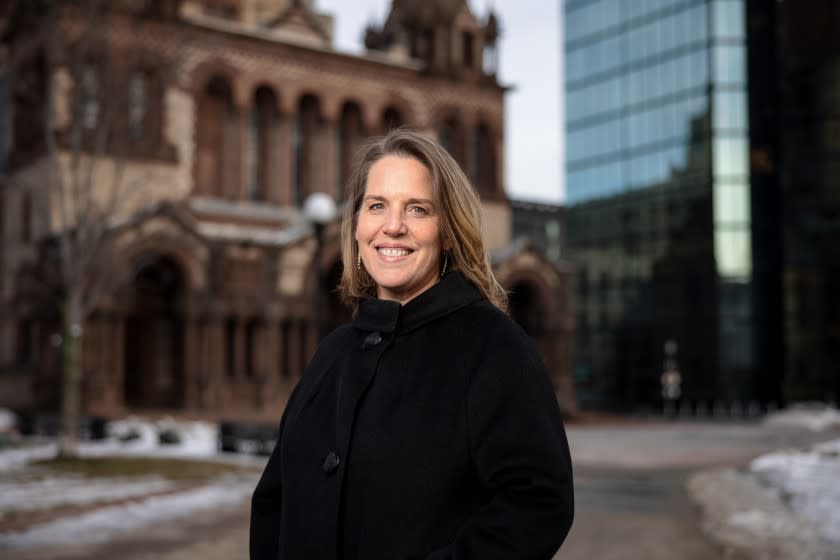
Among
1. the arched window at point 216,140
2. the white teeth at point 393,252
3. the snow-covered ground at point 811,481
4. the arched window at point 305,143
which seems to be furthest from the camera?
the arched window at point 305,143

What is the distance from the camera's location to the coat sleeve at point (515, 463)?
2.60 meters

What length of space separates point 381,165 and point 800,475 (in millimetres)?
15476

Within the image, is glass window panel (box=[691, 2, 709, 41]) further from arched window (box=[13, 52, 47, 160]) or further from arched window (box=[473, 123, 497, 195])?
arched window (box=[13, 52, 47, 160])

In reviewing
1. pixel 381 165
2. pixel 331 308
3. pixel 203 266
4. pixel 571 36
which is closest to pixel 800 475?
pixel 381 165

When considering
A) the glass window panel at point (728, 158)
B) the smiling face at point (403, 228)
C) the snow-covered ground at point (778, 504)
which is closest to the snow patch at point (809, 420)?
the snow-covered ground at point (778, 504)

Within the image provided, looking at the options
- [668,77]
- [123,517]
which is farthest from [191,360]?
[668,77]

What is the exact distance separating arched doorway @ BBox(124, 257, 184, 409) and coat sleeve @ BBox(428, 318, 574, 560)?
34.1 m

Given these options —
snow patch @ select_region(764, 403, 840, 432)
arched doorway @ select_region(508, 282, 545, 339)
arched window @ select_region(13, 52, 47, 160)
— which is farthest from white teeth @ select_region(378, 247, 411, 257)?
arched doorway @ select_region(508, 282, 545, 339)

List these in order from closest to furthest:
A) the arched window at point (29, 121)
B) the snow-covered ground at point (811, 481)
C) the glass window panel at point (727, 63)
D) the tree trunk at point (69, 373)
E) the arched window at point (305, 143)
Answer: the snow-covered ground at point (811, 481)
the tree trunk at point (69, 373)
the arched window at point (29, 121)
the arched window at point (305, 143)
the glass window panel at point (727, 63)

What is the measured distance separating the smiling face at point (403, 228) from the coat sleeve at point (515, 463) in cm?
44

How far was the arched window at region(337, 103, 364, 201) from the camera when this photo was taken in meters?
44.6

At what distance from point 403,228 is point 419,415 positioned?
0.61 meters

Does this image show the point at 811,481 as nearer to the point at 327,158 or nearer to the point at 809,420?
the point at 809,420

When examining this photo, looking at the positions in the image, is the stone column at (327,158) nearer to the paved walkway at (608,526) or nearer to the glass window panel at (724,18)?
the glass window panel at (724,18)
